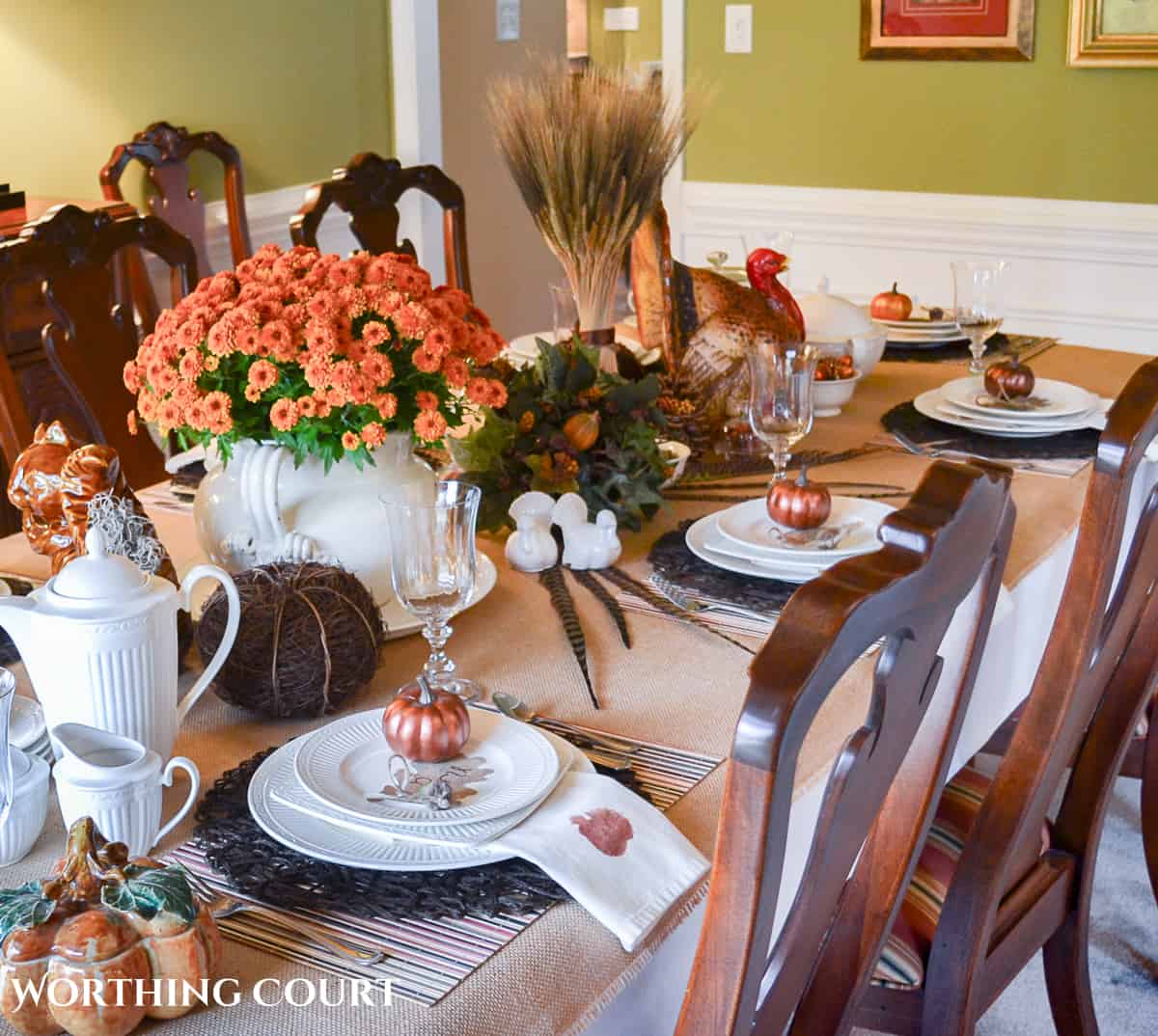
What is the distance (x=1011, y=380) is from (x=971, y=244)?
73.9 inches

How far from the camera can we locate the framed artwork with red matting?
11.6 feet

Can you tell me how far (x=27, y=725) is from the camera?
110 cm

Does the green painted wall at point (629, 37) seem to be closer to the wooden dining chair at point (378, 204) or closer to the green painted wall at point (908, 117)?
the green painted wall at point (908, 117)

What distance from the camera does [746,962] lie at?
29.3 inches

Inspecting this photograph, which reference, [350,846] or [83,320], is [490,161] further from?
[350,846]

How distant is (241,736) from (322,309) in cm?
38

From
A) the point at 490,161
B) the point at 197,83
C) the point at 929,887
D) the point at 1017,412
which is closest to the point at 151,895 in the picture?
the point at 929,887

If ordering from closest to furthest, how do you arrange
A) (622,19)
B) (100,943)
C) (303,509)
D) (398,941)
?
(100,943)
(398,941)
(303,509)
(622,19)

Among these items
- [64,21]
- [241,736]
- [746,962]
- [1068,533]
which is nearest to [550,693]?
[241,736]

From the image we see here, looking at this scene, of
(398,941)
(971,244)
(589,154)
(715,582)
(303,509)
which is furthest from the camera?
(971,244)

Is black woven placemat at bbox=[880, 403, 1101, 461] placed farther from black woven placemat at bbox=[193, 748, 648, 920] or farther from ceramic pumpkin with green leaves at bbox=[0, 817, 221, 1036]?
ceramic pumpkin with green leaves at bbox=[0, 817, 221, 1036]

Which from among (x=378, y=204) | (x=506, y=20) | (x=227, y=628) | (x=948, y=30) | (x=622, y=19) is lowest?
(x=227, y=628)

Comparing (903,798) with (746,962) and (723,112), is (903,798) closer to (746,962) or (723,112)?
(746,962)

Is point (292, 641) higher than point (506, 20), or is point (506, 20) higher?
point (506, 20)
